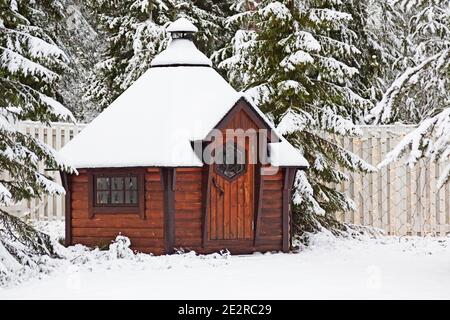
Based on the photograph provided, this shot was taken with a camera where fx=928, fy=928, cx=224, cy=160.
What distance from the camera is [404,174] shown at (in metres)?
19.3

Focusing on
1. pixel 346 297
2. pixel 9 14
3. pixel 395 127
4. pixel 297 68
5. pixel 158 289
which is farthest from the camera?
pixel 395 127

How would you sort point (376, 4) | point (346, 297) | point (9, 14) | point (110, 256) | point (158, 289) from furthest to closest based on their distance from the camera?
point (376, 4)
point (110, 256)
point (9, 14)
point (158, 289)
point (346, 297)

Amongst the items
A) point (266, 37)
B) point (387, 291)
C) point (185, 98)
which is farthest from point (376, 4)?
point (387, 291)

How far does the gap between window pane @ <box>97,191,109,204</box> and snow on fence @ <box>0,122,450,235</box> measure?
603 centimetres

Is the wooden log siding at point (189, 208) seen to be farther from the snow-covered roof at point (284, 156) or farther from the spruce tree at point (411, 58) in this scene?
the spruce tree at point (411, 58)

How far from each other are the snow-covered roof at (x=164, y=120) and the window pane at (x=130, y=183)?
Result: 453 millimetres

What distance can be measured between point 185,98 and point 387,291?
19.8 feet

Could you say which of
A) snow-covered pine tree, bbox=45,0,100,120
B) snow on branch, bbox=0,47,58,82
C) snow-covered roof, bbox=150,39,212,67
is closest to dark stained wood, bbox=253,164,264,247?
snow-covered roof, bbox=150,39,212,67

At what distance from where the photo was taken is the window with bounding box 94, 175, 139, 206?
49.7ft

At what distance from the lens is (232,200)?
15164mm

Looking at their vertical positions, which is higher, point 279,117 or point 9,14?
point 9,14

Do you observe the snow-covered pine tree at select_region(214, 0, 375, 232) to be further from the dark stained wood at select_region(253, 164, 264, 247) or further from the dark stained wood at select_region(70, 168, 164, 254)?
the dark stained wood at select_region(70, 168, 164, 254)

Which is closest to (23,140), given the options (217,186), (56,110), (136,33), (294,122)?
(56,110)

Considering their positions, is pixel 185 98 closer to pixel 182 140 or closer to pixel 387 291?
pixel 182 140
